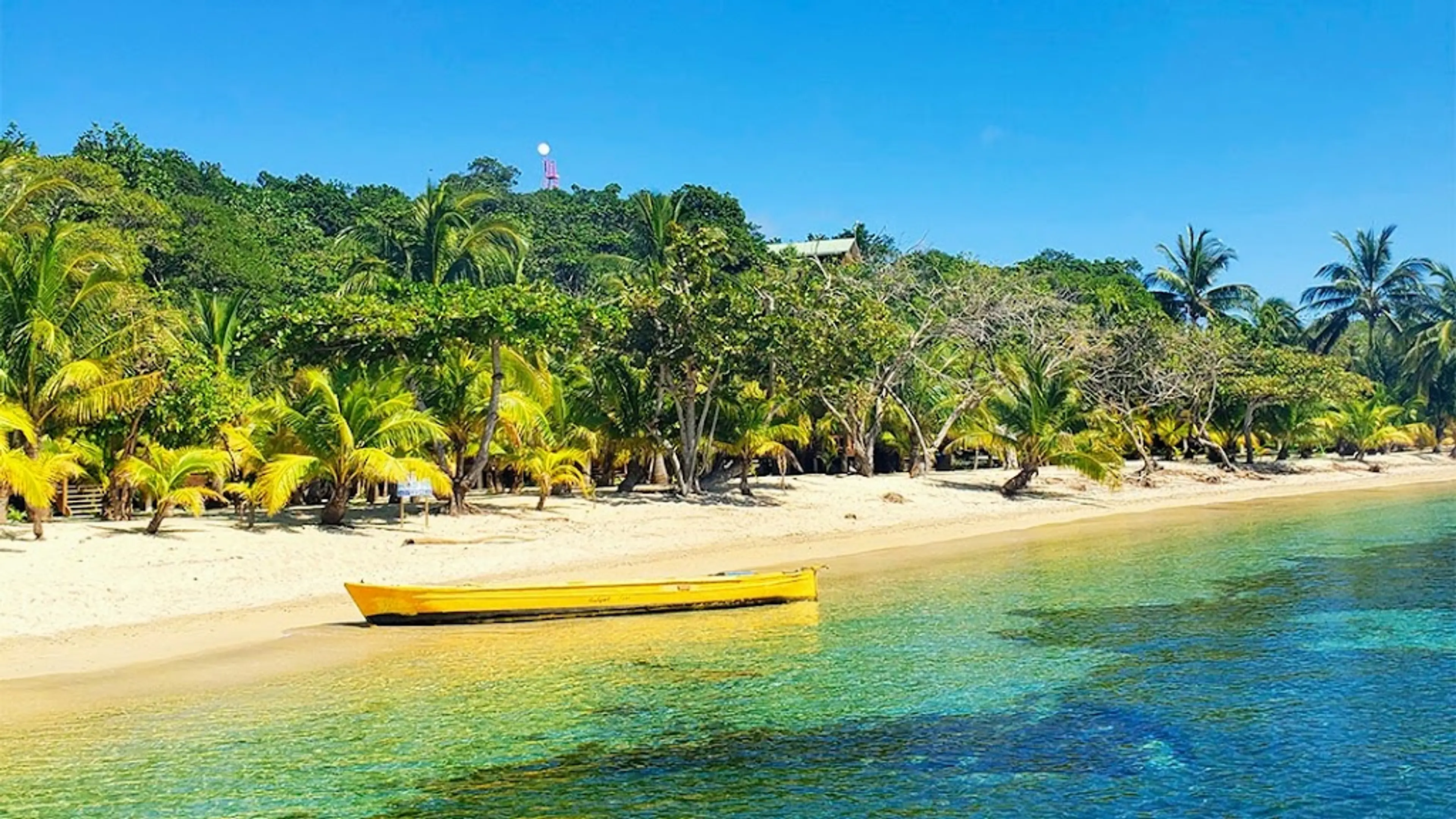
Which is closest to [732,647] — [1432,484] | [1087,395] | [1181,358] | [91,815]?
[91,815]

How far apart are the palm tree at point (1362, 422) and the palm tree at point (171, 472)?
44.4 m

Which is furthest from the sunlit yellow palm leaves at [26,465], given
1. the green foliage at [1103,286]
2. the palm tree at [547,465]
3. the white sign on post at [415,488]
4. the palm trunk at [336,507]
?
the green foliage at [1103,286]

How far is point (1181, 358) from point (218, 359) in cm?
3230

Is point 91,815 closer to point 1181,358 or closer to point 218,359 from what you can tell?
point 218,359

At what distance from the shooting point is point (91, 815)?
7918 millimetres

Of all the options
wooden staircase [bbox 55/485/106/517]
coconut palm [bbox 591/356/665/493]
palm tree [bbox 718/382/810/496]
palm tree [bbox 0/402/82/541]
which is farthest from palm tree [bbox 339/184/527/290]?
palm tree [bbox 0/402/82/541]

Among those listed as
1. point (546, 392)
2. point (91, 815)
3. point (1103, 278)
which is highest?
point (1103, 278)

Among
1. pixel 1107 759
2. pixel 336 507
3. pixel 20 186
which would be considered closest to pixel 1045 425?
pixel 336 507

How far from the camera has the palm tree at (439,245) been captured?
33.8 m

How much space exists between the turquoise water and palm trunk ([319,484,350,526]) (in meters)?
6.94

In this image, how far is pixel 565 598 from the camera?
48.9ft

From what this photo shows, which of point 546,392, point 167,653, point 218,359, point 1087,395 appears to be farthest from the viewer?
point 1087,395

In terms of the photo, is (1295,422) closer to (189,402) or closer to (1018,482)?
(1018,482)

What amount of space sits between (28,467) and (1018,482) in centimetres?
2607
